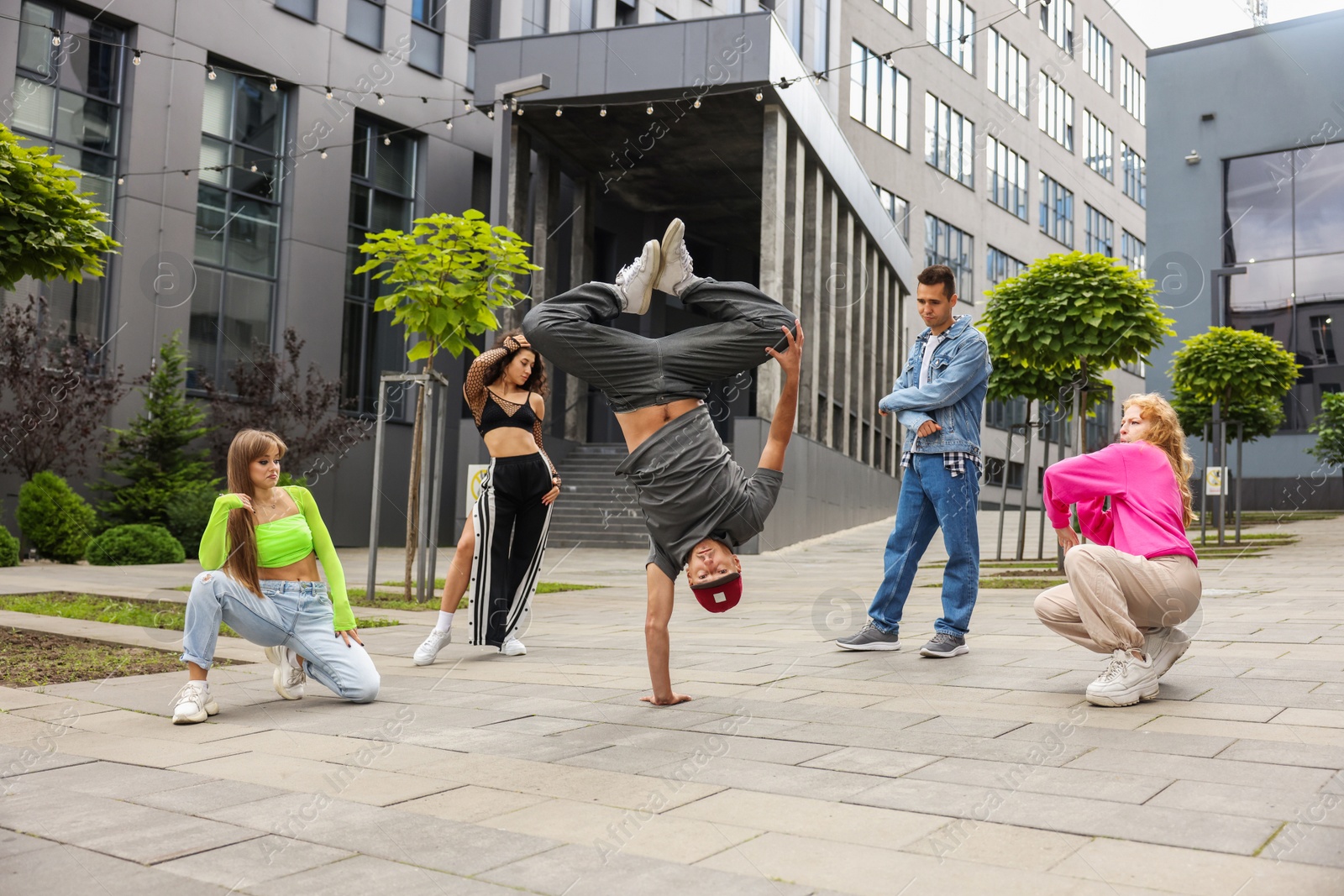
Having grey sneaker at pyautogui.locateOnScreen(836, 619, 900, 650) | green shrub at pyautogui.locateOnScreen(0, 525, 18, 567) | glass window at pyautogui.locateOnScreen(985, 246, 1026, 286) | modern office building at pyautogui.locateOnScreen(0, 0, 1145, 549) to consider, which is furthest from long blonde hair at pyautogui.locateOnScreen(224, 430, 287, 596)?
glass window at pyautogui.locateOnScreen(985, 246, 1026, 286)

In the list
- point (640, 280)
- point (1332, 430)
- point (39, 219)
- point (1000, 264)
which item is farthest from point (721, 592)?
point (1000, 264)

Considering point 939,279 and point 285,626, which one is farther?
point 939,279

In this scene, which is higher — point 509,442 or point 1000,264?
point 1000,264

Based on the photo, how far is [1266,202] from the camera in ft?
106

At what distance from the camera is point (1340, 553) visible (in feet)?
51.3

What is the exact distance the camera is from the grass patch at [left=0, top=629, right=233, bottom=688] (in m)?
6.04

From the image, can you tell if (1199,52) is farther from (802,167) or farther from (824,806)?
(824,806)

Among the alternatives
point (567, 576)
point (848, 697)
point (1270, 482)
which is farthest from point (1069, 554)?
point (1270, 482)

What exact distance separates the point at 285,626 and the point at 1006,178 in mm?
43608

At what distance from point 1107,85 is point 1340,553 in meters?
44.0

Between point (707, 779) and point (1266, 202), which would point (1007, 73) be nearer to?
point (1266, 202)

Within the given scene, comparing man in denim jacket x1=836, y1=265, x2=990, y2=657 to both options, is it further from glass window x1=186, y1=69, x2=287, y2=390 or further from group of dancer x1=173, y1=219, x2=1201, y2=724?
glass window x1=186, y1=69, x2=287, y2=390

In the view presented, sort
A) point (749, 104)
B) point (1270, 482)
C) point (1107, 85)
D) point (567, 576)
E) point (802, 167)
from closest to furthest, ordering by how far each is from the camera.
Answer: point (567, 576) < point (749, 104) < point (802, 167) < point (1270, 482) < point (1107, 85)

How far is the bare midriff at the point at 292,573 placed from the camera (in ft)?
17.2
